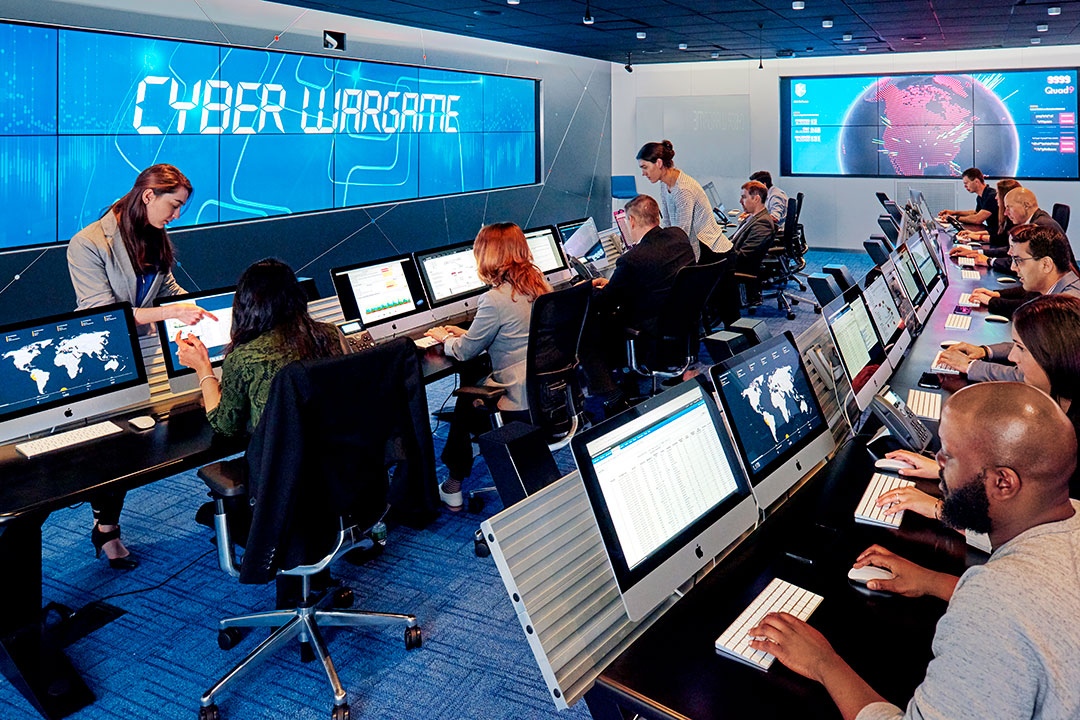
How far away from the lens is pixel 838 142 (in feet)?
40.6

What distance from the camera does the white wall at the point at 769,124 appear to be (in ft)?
39.0

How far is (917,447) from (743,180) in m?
10.8

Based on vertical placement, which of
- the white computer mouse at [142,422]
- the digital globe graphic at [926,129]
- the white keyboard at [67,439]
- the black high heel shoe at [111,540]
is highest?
the digital globe graphic at [926,129]

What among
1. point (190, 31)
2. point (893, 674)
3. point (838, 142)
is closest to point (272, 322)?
point (893, 674)

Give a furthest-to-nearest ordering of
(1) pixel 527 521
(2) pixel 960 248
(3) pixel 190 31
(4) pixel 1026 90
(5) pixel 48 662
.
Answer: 1. (4) pixel 1026 90
2. (2) pixel 960 248
3. (3) pixel 190 31
4. (5) pixel 48 662
5. (1) pixel 527 521

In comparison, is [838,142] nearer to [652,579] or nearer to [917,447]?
[917,447]

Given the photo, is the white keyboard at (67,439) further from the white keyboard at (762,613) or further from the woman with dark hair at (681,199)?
the woman with dark hair at (681,199)

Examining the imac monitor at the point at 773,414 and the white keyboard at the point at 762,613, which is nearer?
the white keyboard at the point at 762,613

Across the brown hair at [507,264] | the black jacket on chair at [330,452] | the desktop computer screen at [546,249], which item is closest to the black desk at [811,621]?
the black jacket on chair at [330,452]

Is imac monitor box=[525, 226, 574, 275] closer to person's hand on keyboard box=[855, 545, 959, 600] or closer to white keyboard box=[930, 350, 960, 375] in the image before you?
white keyboard box=[930, 350, 960, 375]

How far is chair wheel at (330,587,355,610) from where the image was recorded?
3242 mm

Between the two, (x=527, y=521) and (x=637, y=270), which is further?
(x=637, y=270)

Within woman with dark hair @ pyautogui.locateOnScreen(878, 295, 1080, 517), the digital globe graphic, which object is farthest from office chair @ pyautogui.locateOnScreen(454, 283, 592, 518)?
the digital globe graphic

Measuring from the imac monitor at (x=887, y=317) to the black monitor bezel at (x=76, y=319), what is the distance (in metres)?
2.73
